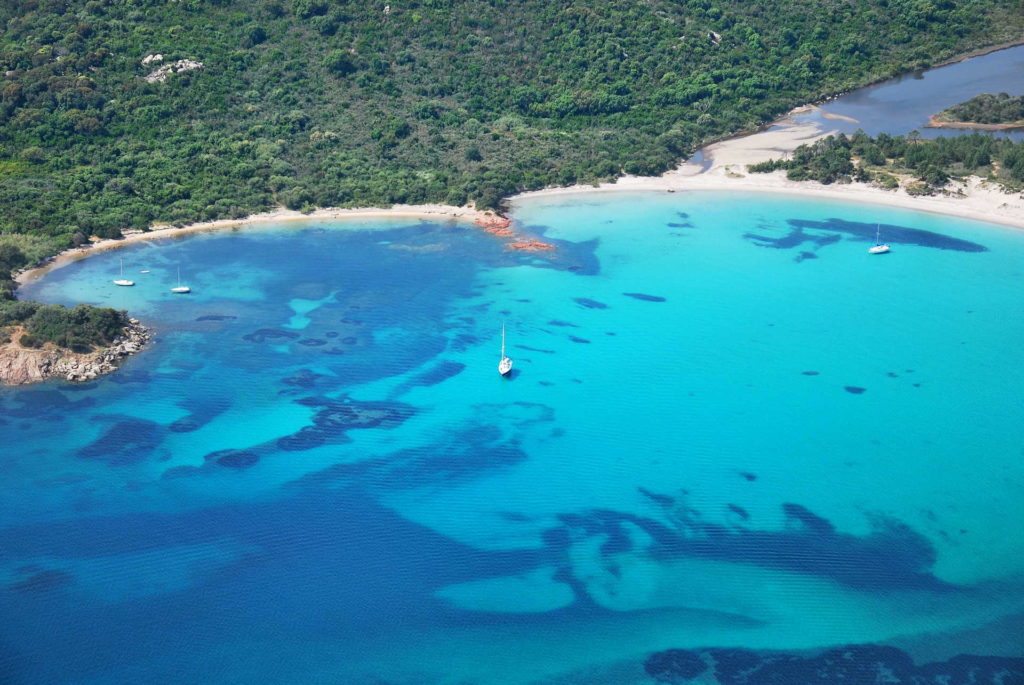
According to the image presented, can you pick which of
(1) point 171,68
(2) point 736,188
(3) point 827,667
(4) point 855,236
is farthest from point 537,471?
(1) point 171,68

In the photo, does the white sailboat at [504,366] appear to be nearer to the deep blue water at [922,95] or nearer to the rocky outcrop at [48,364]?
the rocky outcrop at [48,364]

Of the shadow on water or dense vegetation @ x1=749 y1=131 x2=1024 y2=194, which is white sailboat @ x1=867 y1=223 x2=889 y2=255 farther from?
dense vegetation @ x1=749 y1=131 x2=1024 y2=194

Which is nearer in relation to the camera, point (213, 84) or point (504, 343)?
point (504, 343)

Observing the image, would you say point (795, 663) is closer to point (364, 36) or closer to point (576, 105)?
point (576, 105)

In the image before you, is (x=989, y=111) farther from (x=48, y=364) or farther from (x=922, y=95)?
(x=48, y=364)

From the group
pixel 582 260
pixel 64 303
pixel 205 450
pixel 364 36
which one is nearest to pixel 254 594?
pixel 205 450

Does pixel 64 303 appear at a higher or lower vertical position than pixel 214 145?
lower

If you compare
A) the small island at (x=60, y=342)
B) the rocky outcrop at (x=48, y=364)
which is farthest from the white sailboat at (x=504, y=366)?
the rocky outcrop at (x=48, y=364)
